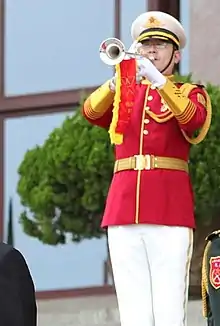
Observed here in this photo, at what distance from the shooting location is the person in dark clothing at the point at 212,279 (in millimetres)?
4785

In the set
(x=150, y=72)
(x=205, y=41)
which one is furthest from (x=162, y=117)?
(x=205, y=41)

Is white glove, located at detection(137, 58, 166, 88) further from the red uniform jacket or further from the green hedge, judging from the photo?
→ the green hedge

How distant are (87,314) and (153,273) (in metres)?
1.65

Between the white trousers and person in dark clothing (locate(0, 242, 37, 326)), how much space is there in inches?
70.5

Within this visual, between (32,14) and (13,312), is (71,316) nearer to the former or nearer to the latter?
(32,14)

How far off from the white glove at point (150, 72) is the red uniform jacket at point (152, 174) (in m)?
0.19

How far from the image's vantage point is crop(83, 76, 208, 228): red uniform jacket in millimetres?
4949

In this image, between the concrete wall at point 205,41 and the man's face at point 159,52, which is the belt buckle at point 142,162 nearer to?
the man's face at point 159,52

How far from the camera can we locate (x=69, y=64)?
7.88 m

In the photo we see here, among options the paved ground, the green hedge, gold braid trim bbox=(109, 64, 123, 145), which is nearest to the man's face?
gold braid trim bbox=(109, 64, 123, 145)

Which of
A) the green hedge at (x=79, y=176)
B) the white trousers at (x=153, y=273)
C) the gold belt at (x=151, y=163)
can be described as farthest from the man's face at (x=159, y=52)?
the green hedge at (x=79, y=176)

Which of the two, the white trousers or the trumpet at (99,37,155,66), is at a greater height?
the trumpet at (99,37,155,66)

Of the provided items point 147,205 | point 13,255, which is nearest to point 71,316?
point 147,205

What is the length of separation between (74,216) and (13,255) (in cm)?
352
